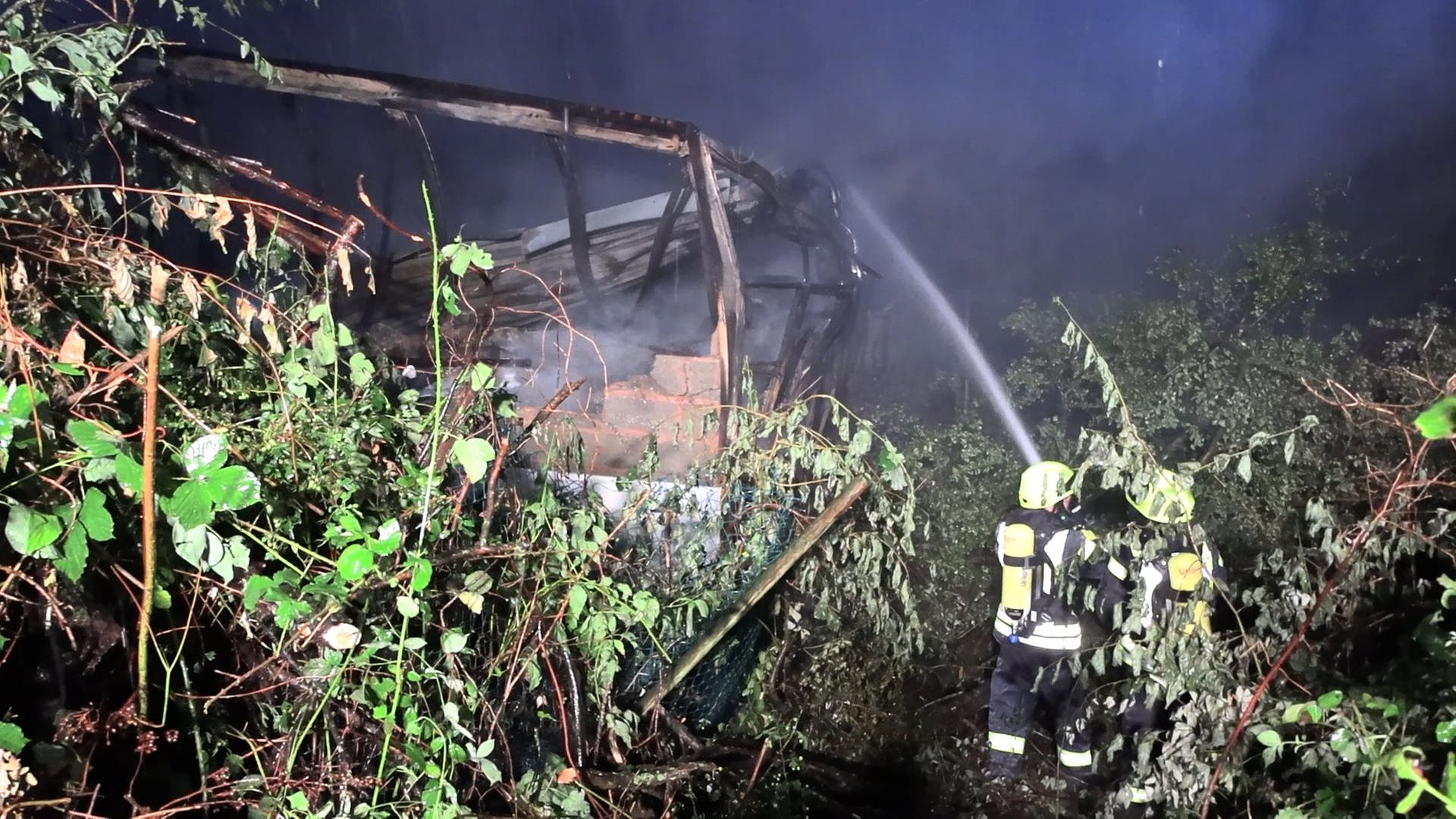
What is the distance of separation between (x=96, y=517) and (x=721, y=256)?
393cm

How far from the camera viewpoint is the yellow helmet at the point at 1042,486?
11.4 ft

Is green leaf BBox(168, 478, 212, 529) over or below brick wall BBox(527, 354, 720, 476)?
over

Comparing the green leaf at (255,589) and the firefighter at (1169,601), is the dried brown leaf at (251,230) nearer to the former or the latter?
the green leaf at (255,589)

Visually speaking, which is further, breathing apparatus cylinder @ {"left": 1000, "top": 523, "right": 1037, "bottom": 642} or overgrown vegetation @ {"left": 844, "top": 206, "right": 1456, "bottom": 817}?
breathing apparatus cylinder @ {"left": 1000, "top": 523, "right": 1037, "bottom": 642}

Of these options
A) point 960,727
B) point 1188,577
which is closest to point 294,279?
point 960,727

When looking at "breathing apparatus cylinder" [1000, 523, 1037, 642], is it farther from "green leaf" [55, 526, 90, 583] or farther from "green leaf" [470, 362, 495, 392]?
"green leaf" [55, 526, 90, 583]

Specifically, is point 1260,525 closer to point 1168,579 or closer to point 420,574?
point 1168,579

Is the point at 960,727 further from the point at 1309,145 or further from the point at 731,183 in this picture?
the point at 1309,145

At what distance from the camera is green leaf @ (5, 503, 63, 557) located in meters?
1.14

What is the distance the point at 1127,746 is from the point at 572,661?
8.60 ft

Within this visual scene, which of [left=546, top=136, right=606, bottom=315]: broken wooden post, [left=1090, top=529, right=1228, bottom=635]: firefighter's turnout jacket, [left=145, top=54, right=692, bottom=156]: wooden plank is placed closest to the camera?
[left=1090, top=529, right=1228, bottom=635]: firefighter's turnout jacket

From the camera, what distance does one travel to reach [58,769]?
4.11 ft

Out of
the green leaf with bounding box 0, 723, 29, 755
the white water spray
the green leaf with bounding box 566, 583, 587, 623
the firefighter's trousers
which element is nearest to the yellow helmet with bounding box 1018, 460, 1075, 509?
the firefighter's trousers

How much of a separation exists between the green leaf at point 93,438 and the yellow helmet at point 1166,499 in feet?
8.13
